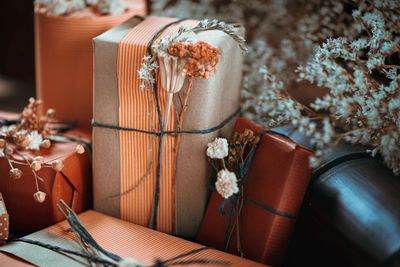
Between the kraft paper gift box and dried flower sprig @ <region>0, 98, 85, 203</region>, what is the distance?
0.13 meters

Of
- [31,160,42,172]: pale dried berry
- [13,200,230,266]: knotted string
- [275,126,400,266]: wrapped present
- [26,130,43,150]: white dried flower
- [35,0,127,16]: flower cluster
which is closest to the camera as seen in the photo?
[275,126,400,266]: wrapped present

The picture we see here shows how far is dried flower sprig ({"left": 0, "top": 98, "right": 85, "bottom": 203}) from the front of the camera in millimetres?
985

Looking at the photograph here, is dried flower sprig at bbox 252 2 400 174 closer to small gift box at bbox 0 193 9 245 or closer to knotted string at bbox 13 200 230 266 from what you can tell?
knotted string at bbox 13 200 230 266

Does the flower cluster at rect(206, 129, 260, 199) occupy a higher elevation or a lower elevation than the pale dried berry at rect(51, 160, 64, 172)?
higher

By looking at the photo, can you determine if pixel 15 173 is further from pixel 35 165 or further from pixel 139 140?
pixel 139 140

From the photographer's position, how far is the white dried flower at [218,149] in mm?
936

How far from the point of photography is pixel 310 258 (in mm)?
926

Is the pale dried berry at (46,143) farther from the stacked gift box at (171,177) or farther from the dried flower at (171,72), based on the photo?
the dried flower at (171,72)

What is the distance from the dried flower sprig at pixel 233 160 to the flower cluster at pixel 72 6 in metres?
0.70

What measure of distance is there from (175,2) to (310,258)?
5.30 feet

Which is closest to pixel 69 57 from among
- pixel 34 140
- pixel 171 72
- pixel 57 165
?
pixel 34 140

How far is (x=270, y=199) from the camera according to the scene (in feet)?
3.07

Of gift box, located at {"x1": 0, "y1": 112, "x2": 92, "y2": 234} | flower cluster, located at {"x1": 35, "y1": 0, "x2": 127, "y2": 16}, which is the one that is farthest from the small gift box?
flower cluster, located at {"x1": 35, "y1": 0, "x2": 127, "y2": 16}

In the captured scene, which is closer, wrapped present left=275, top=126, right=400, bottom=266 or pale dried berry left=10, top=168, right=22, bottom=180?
wrapped present left=275, top=126, right=400, bottom=266
